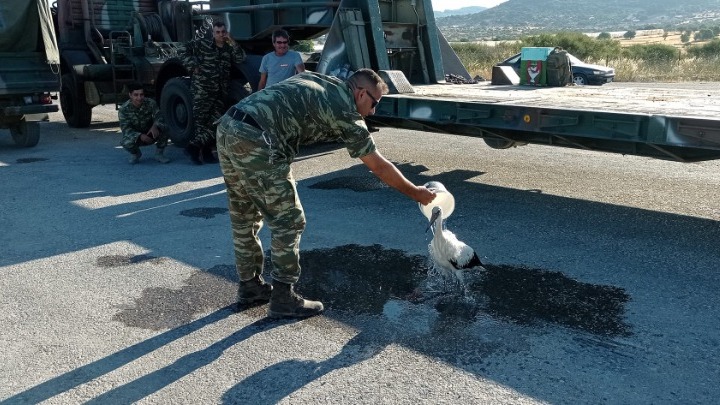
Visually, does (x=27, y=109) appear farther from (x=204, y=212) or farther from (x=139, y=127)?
(x=204, y=212)

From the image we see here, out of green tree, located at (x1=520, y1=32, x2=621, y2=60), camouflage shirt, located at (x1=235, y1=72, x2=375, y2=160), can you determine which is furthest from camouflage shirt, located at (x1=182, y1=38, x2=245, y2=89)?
green tree, located at (x1=520, y1=32, x2=621, y2=60)

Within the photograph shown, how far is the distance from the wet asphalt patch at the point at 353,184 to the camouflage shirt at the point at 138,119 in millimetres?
2801

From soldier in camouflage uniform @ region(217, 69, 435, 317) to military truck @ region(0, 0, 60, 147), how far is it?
7.60m

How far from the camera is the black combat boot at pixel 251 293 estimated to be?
4.53 m

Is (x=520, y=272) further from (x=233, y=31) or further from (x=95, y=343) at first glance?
(x=233, y=31)

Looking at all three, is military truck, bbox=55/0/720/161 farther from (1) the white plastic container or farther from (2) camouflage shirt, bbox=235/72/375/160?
(2) camouflage shirt, bbox=235/72/375/160

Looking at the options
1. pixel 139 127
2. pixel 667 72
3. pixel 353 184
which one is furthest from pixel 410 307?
pixel 667 72

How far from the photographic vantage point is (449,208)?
173 inches

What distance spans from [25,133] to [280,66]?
4.99 metres

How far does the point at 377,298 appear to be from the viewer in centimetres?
467

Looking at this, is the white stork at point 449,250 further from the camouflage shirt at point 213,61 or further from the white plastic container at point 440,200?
the camouflage shirt at point 213,61

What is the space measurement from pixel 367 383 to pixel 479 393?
551 millimetres

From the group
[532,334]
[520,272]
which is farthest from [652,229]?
[532,334]

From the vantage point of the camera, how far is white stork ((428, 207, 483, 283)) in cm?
446
